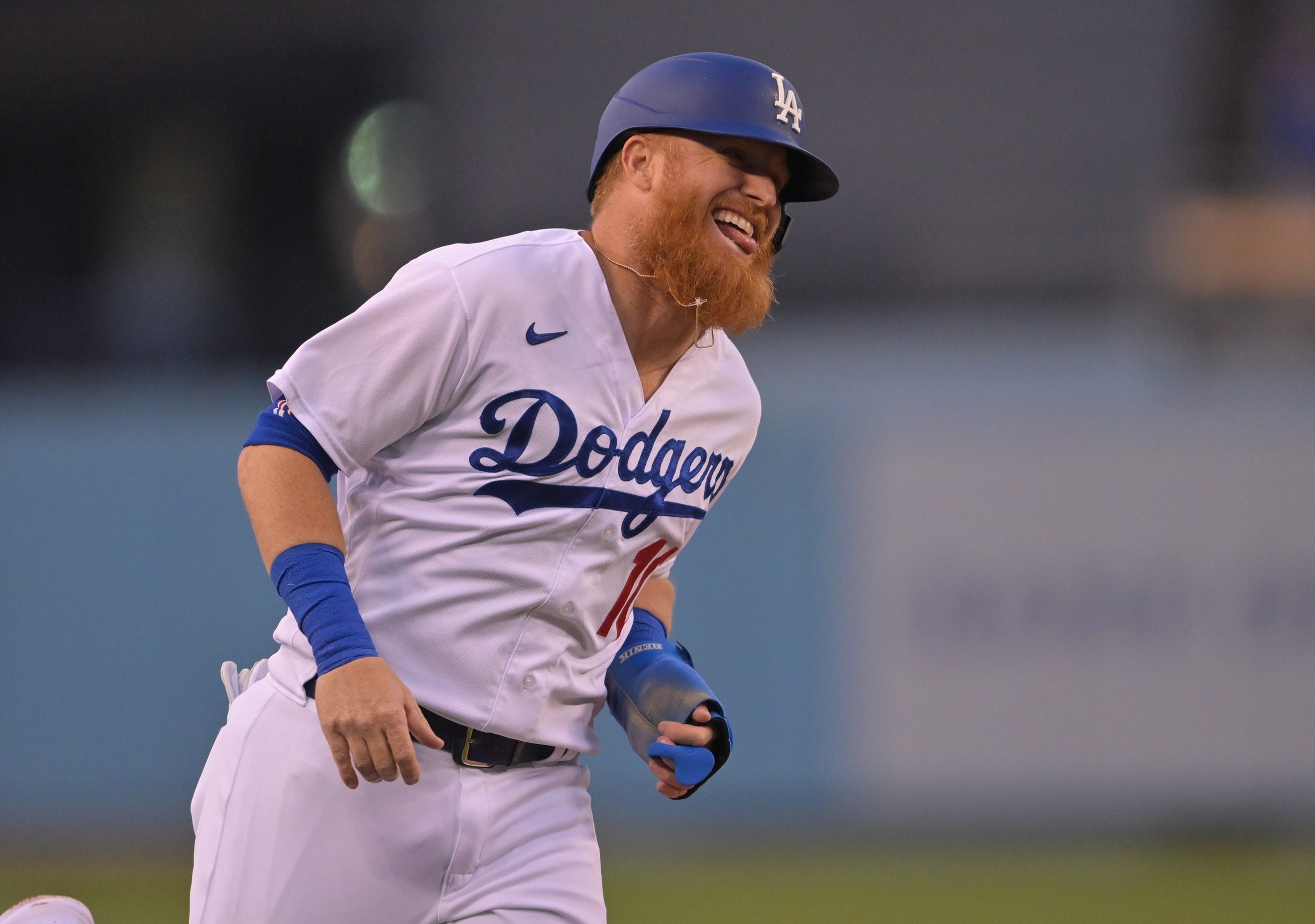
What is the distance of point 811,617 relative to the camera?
6402mm

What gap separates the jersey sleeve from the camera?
2.39 meters

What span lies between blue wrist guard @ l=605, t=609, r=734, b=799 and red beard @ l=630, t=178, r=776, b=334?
0.61 meters

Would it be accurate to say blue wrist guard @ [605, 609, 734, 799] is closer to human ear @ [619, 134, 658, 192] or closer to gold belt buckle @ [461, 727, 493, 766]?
gold belt buckle @ [461, 727, 493, 766]

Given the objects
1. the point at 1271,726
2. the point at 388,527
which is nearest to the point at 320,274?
the point at 1271,726

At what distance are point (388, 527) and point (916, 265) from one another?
6877 millimetres

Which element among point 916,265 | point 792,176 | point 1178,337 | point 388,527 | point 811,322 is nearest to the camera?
point 388,527

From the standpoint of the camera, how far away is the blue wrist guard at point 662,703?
2.52 meters

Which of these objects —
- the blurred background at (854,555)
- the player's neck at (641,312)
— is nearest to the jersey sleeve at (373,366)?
the player's neck at (641,312)

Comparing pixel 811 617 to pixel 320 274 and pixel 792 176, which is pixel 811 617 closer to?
pixel 320 274

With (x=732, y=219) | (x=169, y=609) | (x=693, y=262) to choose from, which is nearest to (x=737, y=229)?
(x=732, y=219)

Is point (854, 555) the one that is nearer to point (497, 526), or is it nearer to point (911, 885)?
point (911, 885)

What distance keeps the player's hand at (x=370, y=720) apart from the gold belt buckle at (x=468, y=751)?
0.28m

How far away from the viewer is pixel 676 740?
2539mm

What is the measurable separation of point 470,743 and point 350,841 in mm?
243
